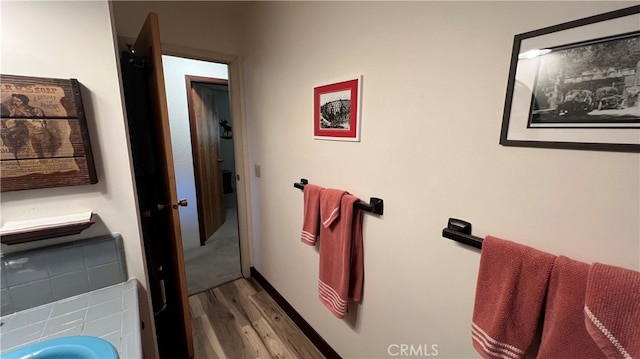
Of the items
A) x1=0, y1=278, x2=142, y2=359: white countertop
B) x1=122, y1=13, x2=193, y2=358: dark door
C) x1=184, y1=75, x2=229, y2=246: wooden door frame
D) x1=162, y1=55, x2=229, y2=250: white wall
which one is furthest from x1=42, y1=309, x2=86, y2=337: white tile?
x1=184, y1=75, x2=229, y2=246: wooden door frame

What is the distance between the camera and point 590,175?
0.59 metres

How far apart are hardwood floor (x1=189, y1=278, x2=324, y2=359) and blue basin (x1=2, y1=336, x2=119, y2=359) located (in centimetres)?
100

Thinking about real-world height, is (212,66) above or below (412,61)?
above

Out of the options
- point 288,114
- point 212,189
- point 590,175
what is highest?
point 288,114

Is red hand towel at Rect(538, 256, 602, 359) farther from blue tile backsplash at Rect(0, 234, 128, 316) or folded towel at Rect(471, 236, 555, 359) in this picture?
blue tile backsplash at Rect(0, 234, 128, 316)

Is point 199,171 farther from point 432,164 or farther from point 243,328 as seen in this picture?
point 432,164

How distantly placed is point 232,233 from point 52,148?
265 cm

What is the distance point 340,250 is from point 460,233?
0.58 m

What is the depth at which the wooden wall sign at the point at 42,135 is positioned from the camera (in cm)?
86

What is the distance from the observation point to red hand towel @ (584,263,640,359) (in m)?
0.51

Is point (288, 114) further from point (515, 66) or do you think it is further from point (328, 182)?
point (515, 66)

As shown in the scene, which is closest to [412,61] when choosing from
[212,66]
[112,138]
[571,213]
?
[571,213]

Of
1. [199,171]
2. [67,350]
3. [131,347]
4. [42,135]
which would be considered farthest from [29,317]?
[199,171]

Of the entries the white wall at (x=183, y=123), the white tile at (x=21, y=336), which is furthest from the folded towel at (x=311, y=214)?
the white wall at (x=183, y=123)
